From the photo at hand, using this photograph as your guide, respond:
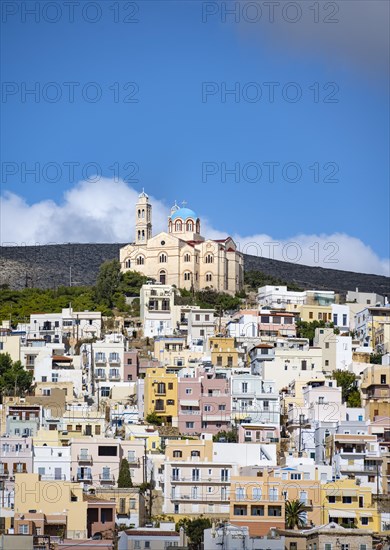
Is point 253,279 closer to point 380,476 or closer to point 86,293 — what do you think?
point 86,293

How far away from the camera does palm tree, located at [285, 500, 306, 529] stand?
57.7m

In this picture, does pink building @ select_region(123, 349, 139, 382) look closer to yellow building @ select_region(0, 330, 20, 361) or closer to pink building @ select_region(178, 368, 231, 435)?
yellow building @ select_region(0, 330, 20, 361)

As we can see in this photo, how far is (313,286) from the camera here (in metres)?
118

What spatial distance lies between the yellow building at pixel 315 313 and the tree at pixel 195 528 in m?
34.1

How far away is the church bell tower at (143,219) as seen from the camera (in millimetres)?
100938

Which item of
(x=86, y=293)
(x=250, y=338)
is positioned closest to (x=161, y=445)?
(x=250, y=338)

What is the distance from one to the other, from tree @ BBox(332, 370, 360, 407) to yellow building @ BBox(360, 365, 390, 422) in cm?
37

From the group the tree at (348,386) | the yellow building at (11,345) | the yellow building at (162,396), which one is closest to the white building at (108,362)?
the yellow building at (11,345)

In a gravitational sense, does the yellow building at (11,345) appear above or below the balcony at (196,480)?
above

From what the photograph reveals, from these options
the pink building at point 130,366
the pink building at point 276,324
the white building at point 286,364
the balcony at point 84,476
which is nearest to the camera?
the balcony at point 84,476

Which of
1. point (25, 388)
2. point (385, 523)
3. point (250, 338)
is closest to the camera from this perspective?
point (385, 523)

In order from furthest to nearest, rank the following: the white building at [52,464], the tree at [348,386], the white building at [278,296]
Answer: the white building at [278,296], the tree at [348,386], the white building at [52,464]

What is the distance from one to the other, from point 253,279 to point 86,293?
11.4m

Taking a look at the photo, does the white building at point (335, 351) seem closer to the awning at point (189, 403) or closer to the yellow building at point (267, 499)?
the awning at point (189, 403)
